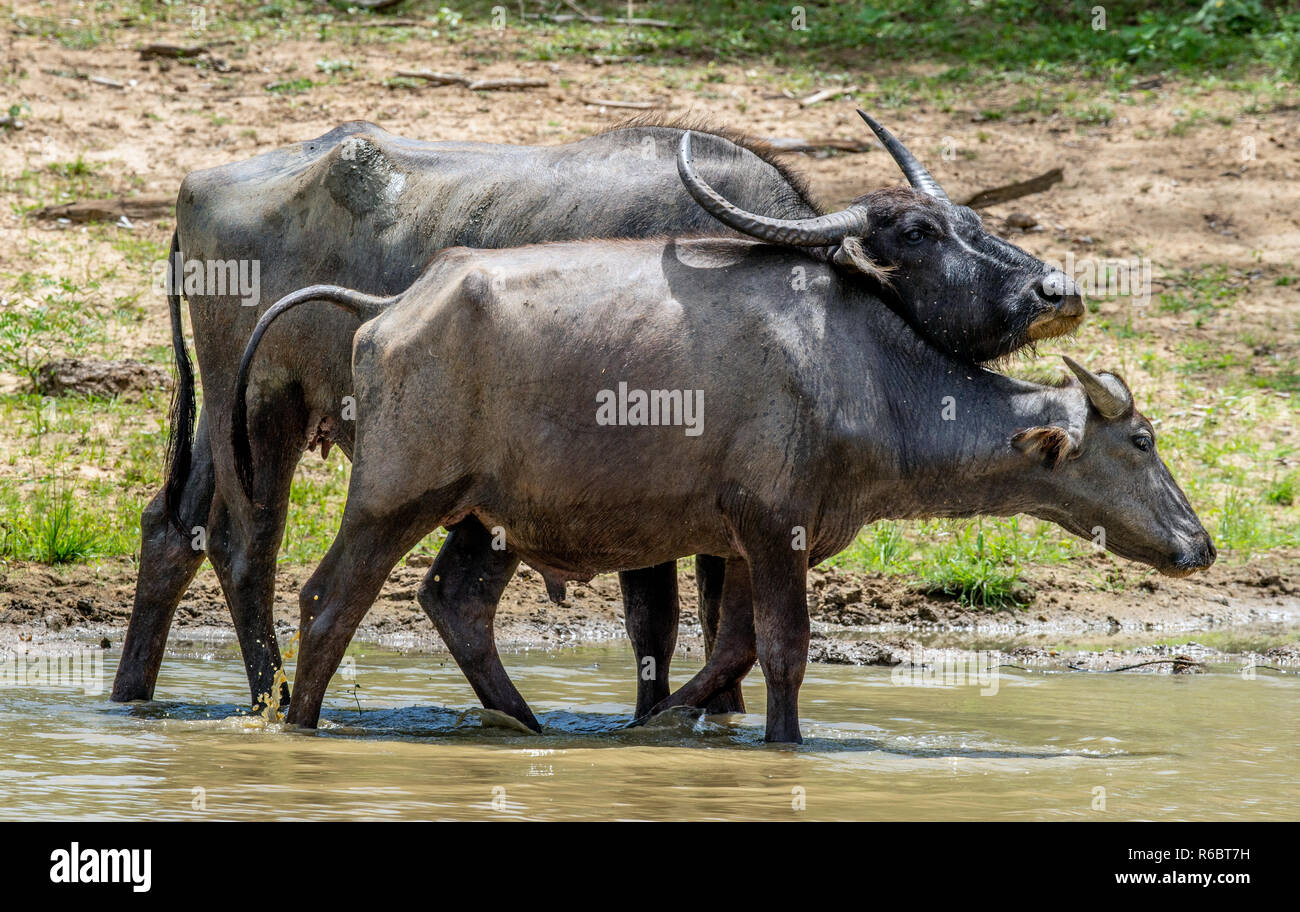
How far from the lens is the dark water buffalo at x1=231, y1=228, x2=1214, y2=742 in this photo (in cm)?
675

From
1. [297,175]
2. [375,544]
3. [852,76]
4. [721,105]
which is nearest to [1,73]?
[721,105]

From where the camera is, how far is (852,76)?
17.2 meters

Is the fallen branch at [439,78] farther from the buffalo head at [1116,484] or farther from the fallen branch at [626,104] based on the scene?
the buffalo head at [1116,484]

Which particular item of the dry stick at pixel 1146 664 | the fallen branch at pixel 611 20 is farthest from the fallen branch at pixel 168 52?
the dry stick at pixel 1146 664

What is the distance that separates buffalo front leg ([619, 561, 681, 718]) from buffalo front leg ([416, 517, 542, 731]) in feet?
1.99

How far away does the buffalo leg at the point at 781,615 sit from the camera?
673cm

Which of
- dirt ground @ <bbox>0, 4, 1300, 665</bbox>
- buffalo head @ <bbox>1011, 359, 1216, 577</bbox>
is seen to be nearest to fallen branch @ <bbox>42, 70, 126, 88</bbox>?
dirt ground @ <bbox>0, 4, 1300, 665</bbox>

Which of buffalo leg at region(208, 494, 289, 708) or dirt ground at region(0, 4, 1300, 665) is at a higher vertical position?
dirt ground at region(0, 4, 1300, 665)

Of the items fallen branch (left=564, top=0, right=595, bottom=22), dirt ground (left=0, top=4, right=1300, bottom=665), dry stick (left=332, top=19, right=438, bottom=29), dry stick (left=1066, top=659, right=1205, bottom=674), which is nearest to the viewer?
dry stick (left=1066, top=659, right=1205, bottom=674)

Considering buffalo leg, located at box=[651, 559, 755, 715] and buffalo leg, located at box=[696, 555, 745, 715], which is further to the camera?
buffalo leg, located at box=[696, 555, 745, 715]

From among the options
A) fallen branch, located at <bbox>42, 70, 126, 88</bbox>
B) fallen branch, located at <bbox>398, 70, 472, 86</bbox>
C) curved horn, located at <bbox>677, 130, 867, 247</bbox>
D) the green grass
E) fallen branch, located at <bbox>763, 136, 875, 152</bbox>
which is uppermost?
the green grass

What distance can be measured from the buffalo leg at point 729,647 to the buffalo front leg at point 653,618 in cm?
38

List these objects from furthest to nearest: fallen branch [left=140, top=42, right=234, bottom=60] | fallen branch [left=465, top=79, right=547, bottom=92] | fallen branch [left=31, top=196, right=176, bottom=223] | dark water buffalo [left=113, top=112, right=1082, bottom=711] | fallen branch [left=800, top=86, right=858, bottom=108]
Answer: fallen branch [left=140, top=42, right=234, bottom=60] < fallen branch [left=800, top=86, right=858, bottom=108] < fallen branch [left=465, top=79, right=547, bottom=92] < fallen branch [left=31, top=196, right=176, bottom=223] < dark water buffalo [left=113, top=112, right=1082, bottom=711]

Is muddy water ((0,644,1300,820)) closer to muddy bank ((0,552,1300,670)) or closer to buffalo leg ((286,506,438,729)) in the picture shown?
buffalo leg ((286,506,438,729))
